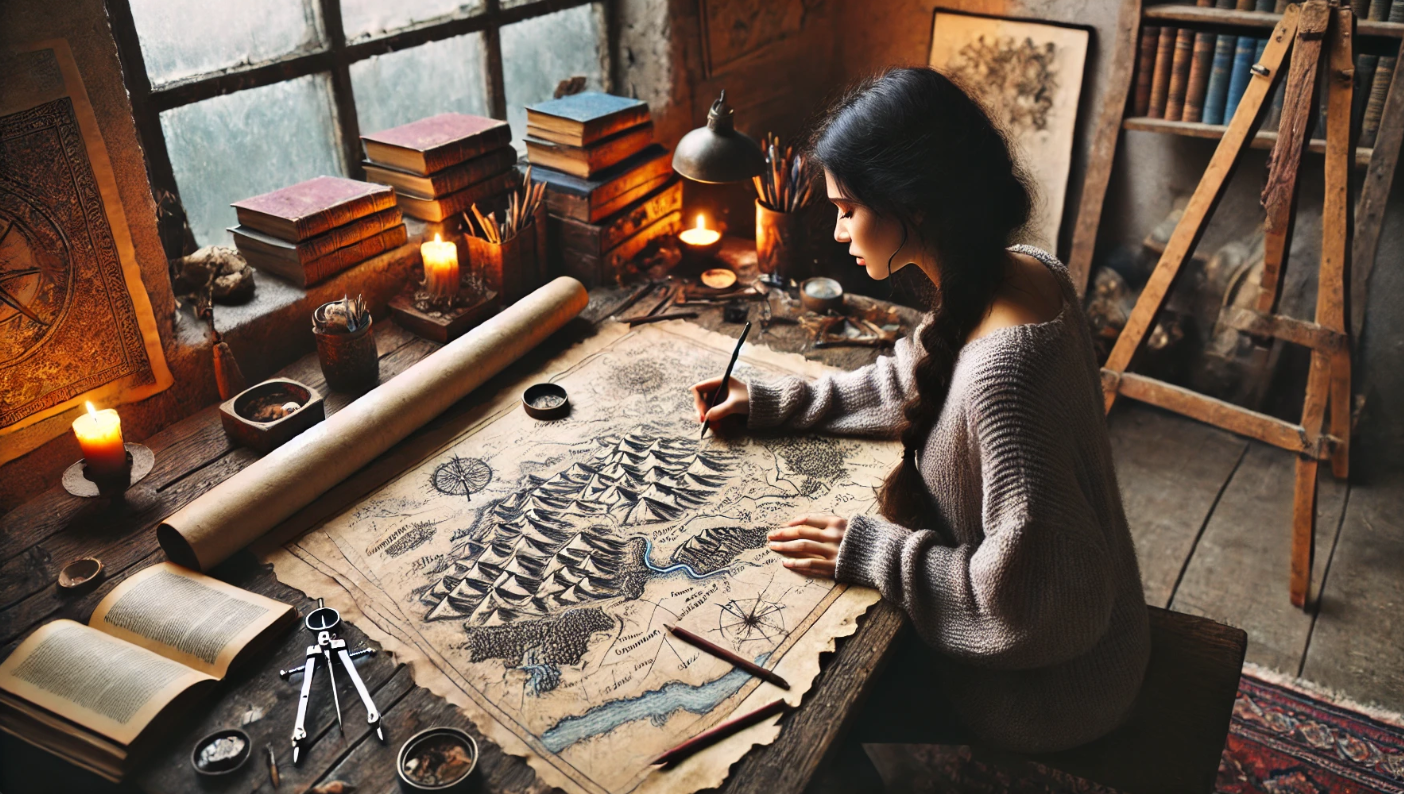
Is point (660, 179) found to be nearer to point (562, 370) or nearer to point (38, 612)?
point (562, 370)

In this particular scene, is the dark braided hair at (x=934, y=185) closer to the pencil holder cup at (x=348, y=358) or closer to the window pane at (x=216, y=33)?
the pencil holder cup at (x=348, y=358)

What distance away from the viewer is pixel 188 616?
1.48 meters

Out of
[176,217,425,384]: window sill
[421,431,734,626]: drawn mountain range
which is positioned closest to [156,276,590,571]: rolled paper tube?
[421,431,734,626]: drawn mountain range

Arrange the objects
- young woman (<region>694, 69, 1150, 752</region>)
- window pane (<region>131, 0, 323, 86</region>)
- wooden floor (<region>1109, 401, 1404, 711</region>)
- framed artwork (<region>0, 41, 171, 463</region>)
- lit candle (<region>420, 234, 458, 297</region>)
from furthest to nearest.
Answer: wooden floor (<region>1109, 401, 1404, 711</region>) → lit candle (<region>420, 234, 458, 297</region>) → window pane (<region>131, 0, 323, 86</region>) → framed artwork (<region>0, 41, 171, 463</region>) → young woman (<region>694, 69, 1150, 752</region>)

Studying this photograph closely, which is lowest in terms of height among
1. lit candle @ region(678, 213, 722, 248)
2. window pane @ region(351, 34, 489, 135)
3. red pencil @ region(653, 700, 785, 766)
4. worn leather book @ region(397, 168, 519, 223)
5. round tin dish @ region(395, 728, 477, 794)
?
red pencil @ region(653, 700, 785, 766)

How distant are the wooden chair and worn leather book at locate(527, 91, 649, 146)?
72.6 inches

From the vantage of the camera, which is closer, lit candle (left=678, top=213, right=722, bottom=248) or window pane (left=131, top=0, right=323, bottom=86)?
window pane (left=131, top=0, right=323, bottom=86)

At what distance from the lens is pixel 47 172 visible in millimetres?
1686

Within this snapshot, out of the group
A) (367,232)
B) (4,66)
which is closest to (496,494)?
(367,232)

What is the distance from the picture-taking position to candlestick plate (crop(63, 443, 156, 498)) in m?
1.70

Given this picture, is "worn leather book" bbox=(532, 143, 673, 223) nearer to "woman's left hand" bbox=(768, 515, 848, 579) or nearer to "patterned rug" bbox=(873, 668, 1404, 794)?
"woman's left hand" bbox=(768, 515, 848, 579)

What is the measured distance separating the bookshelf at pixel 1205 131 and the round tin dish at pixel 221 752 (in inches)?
137

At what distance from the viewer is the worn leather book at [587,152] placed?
2.64 meters

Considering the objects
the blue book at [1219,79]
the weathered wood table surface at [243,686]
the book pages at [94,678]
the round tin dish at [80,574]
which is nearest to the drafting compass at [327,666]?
the weathered wood table surface at [243,686]
